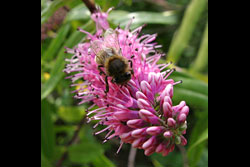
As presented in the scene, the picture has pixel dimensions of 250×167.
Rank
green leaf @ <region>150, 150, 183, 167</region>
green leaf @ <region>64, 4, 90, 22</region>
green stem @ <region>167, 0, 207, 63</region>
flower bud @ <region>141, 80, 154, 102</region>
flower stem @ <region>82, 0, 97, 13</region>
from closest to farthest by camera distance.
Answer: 1. flower bud @ <region>141, 80, 154, 102</region>
2. flower stem @ <region>82, 0, 97, 13</region>
3. green leaf @ <region>64, 4, 90, 22</region>
4. green stem @ <region>167, 0, 207, 63</region>
5. green leaf @ <region>150, 150, 183, 167</region>

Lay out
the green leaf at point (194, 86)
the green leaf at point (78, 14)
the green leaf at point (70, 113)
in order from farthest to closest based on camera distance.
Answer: the green leaf at point (70, 113) < the green leaf at point (78, 14) < the green leaf at point (194, 86)

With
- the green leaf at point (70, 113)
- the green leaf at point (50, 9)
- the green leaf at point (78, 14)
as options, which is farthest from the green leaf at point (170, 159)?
the green leaf at point (50, 9)

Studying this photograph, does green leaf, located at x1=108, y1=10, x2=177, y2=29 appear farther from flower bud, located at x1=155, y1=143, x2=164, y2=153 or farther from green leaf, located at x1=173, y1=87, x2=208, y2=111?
flower bud, located at x1=155, y1=143, x2=164, y2=153

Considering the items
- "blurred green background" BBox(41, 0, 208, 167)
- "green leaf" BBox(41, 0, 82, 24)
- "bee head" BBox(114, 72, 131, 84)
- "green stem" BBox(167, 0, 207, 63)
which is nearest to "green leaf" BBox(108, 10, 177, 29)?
"blurred green background" BBox(41, 0, 208, 167)

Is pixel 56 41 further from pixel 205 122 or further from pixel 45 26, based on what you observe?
pixel 205 122

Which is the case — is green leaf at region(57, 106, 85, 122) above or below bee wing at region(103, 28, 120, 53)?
below

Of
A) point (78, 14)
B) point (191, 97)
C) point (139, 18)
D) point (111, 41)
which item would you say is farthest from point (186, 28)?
point (111, 41)

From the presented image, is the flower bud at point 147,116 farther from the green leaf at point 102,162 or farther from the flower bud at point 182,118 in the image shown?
the green leaf at point 102,162
